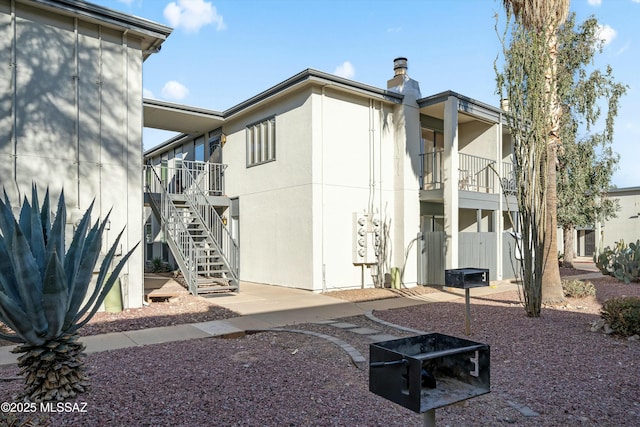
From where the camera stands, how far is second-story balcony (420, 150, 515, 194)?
1468 cm

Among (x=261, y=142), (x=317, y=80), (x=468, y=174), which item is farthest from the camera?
(x=468, y=174)

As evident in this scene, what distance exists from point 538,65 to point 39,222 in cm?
848

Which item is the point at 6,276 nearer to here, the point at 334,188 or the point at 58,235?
the point at 58,235

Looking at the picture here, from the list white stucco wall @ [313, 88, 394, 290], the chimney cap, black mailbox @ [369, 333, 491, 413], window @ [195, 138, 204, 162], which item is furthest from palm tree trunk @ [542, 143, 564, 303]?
window @ [195, 138, 204, 162]

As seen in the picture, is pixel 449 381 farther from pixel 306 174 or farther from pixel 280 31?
pixel 280 31

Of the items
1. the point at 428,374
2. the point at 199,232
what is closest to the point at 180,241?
the point at 199,232

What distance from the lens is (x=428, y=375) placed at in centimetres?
242

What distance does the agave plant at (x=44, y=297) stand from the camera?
3.49 m

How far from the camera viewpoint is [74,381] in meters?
3.88

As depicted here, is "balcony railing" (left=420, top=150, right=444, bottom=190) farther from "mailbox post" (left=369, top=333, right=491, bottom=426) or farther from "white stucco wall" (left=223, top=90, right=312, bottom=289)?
"mailbox post" (left=369, top=333, right=491, bottom=426)

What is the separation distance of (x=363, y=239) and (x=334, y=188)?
68.7 inches

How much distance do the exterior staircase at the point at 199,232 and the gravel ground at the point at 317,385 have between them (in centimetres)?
433

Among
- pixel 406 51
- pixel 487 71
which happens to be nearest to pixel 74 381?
pixel 487 71

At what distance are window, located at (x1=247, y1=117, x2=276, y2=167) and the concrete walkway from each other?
415 cm
